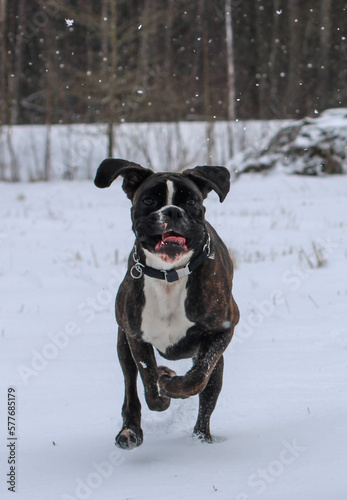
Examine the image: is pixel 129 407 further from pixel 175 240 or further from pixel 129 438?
pixel 175 240

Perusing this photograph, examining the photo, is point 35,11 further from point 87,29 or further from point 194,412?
point 194,412

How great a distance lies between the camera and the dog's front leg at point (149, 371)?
3129mm

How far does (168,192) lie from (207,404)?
1023 mm

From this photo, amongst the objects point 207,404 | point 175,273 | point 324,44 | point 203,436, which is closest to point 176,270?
point 175,273

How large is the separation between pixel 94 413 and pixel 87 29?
21368 mm

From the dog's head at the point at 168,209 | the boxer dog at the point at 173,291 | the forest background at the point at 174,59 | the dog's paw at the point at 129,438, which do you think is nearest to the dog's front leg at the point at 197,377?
the boxer dog at the point at 173,291

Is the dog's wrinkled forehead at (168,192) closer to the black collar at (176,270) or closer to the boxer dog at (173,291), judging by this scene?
the boxer dog at (173,291)

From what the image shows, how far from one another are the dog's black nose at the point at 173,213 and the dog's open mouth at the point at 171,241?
81 millimetres

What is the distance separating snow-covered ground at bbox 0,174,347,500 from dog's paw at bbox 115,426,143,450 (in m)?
0.06

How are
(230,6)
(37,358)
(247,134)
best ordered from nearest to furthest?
(37,358) < (247,134) < (230,6)

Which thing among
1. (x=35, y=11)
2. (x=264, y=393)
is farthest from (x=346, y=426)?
(x=35, y=11)

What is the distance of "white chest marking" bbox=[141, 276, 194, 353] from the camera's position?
3.00m

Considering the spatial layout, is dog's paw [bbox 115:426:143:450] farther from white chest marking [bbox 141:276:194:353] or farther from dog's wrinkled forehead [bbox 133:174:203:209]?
dog's wrinkled forehead [bbox 133:174:203:209]

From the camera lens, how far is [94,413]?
3.53 meters
